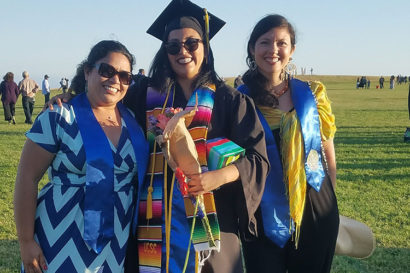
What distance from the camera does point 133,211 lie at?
7.23 ft

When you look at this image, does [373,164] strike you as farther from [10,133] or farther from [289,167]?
[10,133]

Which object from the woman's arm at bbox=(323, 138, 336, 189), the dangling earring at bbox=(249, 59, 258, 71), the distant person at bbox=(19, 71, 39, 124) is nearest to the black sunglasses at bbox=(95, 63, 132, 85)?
the dangling earring at bbox=(249, 59, 258, 71)

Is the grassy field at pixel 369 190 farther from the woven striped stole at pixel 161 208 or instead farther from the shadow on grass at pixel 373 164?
the woven striped stole at pixel 161 208

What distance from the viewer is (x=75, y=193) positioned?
2080mm

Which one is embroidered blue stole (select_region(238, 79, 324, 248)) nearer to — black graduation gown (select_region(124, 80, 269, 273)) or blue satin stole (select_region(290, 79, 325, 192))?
blue satin stole (select_region(290, 79, 325, 192))

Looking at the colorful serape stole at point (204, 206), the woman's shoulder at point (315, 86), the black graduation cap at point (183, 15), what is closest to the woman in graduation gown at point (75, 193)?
the colorful serape stole at point (204, 206)

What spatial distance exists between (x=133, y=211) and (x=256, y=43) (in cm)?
137

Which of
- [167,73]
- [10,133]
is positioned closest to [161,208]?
[167,73]

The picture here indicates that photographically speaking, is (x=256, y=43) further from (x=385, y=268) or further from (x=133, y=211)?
(x=385, y=268)

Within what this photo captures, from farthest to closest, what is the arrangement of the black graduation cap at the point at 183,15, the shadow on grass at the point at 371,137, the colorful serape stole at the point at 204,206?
the shadow on grass at the point at 371,137 → the black graduation cap at the point at 183,15 → the colorful serape stole at the point at 204,206

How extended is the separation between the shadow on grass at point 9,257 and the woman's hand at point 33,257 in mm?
2093

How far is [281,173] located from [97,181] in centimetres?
117

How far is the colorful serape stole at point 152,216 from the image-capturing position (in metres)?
2.17

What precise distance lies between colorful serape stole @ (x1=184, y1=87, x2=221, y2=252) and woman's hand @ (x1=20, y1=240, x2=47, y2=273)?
2.56 ft
